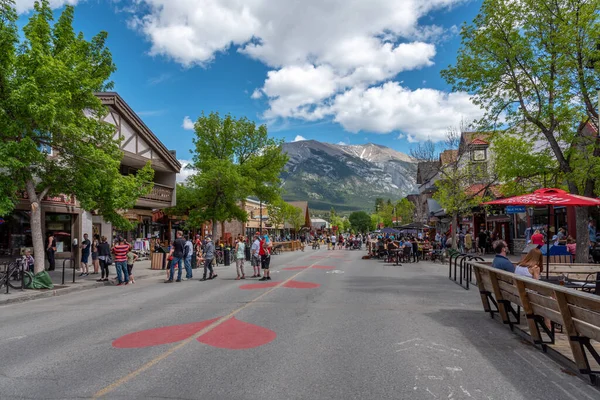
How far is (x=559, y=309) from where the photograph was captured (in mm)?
5469

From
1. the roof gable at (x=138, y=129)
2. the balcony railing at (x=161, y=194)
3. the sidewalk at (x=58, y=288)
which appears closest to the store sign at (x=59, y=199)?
the sidewalk at (x=58, y=288)

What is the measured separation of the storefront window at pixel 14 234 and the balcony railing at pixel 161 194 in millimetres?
7682

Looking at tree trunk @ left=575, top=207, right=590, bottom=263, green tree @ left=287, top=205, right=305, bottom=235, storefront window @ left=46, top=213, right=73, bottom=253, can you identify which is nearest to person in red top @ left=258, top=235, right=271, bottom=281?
tree trunk @ left=575, top=207, right=590, bottom=263

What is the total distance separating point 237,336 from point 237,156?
34272 mm

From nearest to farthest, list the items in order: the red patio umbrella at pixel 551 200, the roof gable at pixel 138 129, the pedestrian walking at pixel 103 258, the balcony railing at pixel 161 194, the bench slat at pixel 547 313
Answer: the bench slat at pixel 547 313 < the red patio umbrella at pixel 551 200 < the pedestrian walking at pixel 103 258 < the roof gable at pixel 138 129 < the balcony railing at pixel 161 194

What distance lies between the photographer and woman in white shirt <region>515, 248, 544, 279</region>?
8.27 m

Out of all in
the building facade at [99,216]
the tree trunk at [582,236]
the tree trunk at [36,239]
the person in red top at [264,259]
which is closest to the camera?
the tree trunk at [36,239]

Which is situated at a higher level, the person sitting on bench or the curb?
the person sitting on bench

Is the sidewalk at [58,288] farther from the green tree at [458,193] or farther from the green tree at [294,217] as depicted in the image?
the green tree at [294,217]

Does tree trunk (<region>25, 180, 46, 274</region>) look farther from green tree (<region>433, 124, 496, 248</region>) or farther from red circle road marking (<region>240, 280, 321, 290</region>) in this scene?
green tree (<region>433, 124, 496, 248</region>)

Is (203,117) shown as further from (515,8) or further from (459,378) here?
(459,378)

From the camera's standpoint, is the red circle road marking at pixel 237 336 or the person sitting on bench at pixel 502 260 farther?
the person sitting on bench at pixel 502 260

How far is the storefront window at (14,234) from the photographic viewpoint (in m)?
18.9

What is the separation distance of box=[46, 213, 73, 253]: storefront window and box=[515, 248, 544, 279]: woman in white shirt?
1978 cm
